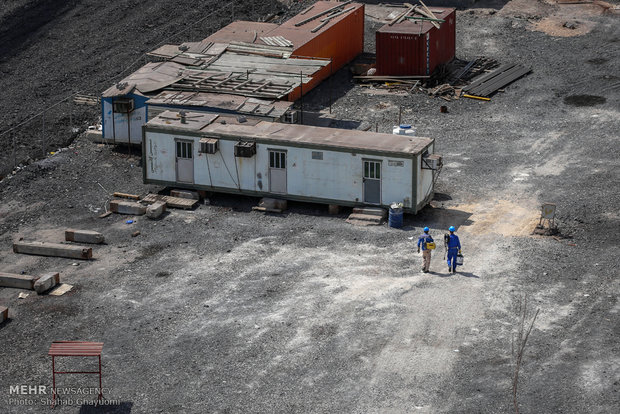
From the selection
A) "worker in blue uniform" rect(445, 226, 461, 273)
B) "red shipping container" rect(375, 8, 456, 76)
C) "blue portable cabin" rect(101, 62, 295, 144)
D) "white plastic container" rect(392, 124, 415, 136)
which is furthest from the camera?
"red shipping container" rect(375, 8, 456, 76)

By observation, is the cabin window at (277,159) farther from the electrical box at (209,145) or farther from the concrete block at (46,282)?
the concrete block at (46,282)

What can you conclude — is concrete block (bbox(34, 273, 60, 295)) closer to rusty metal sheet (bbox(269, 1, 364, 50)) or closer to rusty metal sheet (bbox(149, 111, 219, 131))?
rusty metal sheet (bbox(149, 111, 219, 131))

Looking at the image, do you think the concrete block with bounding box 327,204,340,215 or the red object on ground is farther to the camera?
the concrete block with bounding box 327,204,340,215

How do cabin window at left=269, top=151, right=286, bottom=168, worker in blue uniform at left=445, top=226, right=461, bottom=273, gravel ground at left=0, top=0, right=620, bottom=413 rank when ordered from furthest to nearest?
cabin window at left=269, top=151, right=286, bottom=168 → worker in blue uniform at left=445, top=226, right=461, bottom=273 → gravel ground at left=0, top=0, right=620, bottom=413

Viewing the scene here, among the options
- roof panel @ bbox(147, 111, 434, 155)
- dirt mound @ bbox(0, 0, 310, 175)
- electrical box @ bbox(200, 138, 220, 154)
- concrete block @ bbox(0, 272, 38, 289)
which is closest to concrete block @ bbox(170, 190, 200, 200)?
electrical box @ bbox(200, 138, 220, 154)

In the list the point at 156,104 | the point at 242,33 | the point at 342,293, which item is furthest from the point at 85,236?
the point at 242,33

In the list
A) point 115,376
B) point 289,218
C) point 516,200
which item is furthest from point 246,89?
point 115,376

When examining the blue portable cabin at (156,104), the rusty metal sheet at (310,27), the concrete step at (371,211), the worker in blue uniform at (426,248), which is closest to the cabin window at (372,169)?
the concrete step at (371,211)
